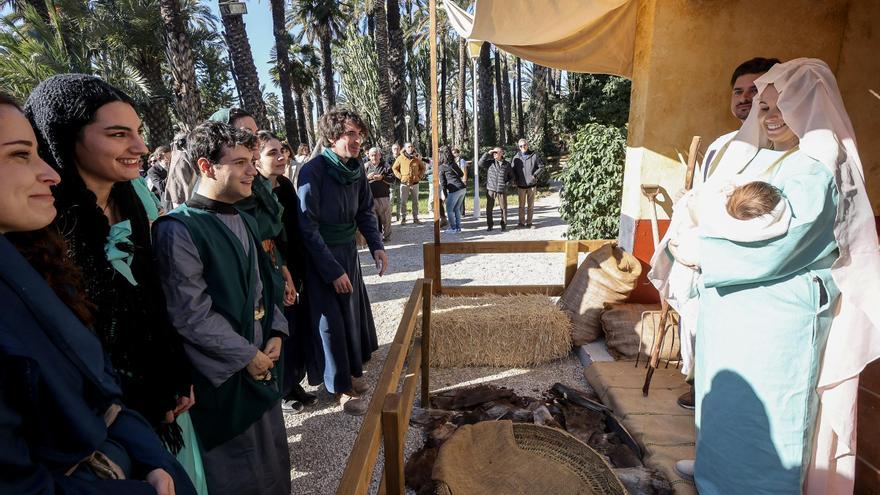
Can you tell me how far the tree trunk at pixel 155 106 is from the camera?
1656cm

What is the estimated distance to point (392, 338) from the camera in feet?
16.1

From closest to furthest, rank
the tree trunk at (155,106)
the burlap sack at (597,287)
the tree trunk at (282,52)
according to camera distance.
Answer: the burlap sack at (597,287), the tree trunk at (282,52), the tree trunk at (155,106)

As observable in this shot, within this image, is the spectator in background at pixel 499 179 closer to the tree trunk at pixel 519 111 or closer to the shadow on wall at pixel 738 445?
the shadow on wall at pixel 738 445

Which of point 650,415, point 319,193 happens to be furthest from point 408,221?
point 650,415

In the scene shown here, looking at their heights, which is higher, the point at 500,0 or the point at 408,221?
the point at 500,0

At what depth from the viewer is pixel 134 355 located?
156cm

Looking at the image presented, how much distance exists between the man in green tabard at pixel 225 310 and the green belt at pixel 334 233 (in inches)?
48.4

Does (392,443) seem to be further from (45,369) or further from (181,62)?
(181,62)

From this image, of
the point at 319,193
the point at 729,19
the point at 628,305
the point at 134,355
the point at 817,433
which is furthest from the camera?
the point at 628,305

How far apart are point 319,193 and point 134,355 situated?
6.32 ft

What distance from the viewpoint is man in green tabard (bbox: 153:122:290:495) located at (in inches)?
71.1

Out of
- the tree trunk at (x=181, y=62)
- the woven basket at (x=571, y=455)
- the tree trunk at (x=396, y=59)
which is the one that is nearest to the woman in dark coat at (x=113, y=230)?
the woven basket at (x=571, y=455)

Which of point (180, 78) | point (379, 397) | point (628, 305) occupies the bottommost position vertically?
point (628, 305)

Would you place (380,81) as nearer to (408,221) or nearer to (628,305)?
(408,221)
